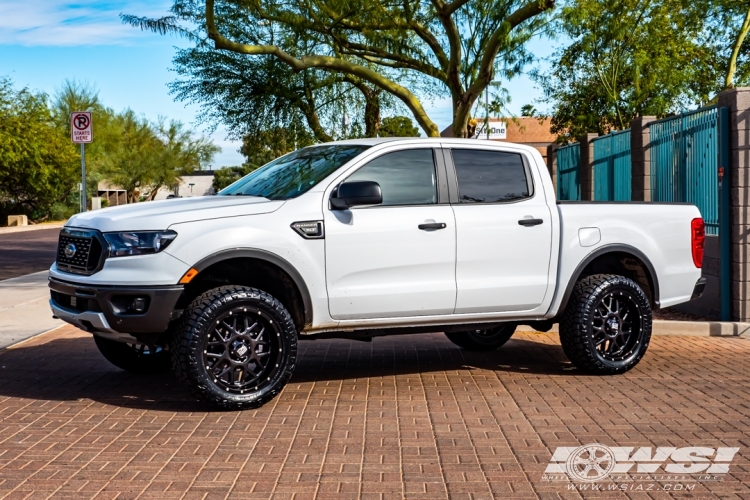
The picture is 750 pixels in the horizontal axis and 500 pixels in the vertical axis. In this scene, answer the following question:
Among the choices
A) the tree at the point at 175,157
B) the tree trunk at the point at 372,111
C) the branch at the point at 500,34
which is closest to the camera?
the branch at the point at 500,34

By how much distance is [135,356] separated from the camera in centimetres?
882

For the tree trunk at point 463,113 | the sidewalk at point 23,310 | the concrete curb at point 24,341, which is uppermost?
the tree trunk at point 463,113

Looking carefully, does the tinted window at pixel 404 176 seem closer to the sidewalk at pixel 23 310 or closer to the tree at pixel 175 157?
the sidewalk at pixel 23 310

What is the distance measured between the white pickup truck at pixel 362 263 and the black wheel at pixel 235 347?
0.04 ft

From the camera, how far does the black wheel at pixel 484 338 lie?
1020 cm

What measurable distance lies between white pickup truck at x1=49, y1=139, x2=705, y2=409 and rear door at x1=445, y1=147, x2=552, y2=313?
1 cm

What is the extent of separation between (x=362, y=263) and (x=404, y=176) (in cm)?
89

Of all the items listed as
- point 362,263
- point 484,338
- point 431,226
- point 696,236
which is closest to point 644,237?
point 696,236

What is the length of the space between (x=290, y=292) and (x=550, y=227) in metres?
2.34

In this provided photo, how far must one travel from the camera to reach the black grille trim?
24.0 feet

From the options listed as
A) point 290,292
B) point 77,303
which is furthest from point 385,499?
point 77,303

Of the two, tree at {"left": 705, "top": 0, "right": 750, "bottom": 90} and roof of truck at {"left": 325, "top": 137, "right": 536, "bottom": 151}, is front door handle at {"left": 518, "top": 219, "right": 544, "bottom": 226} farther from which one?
tree at {"left": 705, "top": 0, "right": 750, "bottom": 90}

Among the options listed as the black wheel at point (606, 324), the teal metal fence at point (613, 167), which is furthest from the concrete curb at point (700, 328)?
the teal metal fence at point (613, 167)

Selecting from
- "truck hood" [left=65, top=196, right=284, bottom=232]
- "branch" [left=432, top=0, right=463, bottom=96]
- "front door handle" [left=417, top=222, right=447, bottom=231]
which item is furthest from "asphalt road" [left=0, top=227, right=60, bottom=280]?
"front door handle" [left=417, top=222, right=447, bottom=231]
